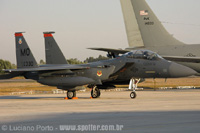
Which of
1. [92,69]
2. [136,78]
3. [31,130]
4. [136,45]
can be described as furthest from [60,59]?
[31,130]

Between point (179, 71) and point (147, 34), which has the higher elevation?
point (147, 34)

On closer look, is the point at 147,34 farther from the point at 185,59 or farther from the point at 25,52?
the point at 25,52

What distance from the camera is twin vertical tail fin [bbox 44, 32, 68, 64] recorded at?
23156 millimetres

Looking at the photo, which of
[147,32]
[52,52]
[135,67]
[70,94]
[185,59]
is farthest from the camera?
[147,32]

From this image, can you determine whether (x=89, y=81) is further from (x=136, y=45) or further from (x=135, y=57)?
(x=136, y=45)

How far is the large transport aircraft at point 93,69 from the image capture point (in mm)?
20009

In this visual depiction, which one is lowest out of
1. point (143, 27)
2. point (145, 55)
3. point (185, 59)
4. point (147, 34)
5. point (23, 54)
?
point (145, 55)

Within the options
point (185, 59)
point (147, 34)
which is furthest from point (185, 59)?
point (147, 34)

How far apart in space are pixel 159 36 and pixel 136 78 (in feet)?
39.8

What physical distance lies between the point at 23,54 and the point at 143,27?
1282cm

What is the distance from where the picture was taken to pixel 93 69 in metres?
21.5

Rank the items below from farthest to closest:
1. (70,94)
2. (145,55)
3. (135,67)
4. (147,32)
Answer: (147,32)
(70,94)
(135,67)
(145,55)

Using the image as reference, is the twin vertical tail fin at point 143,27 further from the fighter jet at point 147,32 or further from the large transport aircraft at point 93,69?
the large transport aircraft at point 93,69

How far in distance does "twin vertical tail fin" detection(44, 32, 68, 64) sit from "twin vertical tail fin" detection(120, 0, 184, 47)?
35.2ft
